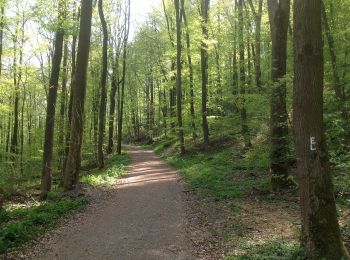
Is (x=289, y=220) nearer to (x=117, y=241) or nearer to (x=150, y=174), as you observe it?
(x=117, y=241)

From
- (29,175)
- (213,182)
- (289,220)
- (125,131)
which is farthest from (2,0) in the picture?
(125,131)

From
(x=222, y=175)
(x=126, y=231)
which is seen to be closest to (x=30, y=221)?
(x=126, y=231)

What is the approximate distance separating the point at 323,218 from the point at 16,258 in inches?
214

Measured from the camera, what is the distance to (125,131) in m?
64.8

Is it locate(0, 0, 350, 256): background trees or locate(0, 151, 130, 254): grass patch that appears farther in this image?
locate(0, 0, 350, 256): background trees

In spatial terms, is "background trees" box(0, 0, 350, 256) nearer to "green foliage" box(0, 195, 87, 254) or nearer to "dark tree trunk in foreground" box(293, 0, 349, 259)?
"dark tree trunk in foreground" box(293, 0, 349, 259)

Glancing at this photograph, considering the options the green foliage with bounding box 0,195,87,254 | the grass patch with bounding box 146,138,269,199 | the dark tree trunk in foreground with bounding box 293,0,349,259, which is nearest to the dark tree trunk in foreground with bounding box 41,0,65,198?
the green foliage with bounding box 0,195,87,254

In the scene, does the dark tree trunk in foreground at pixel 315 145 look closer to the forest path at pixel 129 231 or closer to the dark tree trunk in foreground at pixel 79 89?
the forest path at pixel 129 231

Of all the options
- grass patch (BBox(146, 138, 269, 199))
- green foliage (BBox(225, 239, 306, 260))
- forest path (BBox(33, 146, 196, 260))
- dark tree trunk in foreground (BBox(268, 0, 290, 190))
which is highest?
dark tree trunk in foreground (BBox(268, 0, 290, 190))

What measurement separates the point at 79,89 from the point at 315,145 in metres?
9.83

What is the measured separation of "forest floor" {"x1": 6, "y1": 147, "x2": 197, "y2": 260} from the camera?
6906 mm

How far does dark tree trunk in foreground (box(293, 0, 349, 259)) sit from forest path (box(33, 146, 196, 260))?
256 centimetres

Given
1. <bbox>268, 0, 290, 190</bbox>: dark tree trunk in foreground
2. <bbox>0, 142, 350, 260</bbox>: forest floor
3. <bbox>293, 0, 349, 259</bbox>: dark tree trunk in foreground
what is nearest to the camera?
<bbox>293, 0, 349, 259</bbox>: dark tree trunk in foreground

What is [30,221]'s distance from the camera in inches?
329
